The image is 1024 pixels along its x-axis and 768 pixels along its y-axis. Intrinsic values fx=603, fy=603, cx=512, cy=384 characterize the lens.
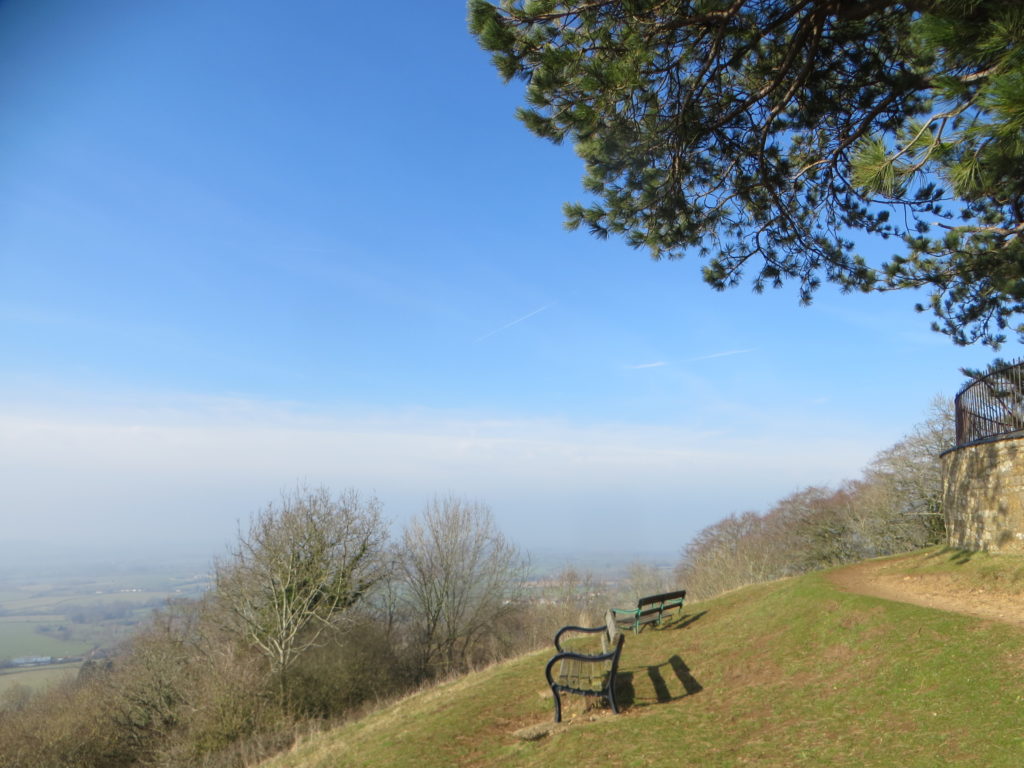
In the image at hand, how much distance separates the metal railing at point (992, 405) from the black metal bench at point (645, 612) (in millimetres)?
6229

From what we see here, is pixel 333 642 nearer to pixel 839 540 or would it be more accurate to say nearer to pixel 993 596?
pixel 993 596

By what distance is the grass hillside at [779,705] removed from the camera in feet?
17.3

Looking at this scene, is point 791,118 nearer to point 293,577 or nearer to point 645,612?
point 645,612

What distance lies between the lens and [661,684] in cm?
847

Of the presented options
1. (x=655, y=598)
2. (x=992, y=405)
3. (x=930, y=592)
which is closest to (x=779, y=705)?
(x=930, y=592)

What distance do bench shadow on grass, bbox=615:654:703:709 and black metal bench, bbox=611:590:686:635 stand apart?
1843 millimetres

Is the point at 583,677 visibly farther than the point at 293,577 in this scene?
No

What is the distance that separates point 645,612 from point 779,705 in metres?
5.12

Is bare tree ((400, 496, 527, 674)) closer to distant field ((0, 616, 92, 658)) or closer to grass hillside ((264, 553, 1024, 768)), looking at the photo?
grass hillside ((264, 553, 1024, 768))

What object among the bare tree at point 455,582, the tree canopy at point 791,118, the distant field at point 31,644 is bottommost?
the distant field at point 31,644

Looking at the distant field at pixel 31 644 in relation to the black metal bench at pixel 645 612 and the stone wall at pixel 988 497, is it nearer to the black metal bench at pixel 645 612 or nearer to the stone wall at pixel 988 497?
the black metal bench at pixel 645 612

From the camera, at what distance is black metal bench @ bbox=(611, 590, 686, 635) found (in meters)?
11.6

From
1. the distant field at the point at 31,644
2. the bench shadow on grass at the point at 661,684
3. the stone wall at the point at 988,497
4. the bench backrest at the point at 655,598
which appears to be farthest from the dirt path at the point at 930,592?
the distant field at the point at 31,644

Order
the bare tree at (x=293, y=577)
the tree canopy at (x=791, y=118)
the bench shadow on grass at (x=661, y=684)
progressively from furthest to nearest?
1. the bare tree at (x=293, y=577)
2. the bench shadow on grass at (x=661, y=684)
3. the tree canopy at (x=791, y=118)
